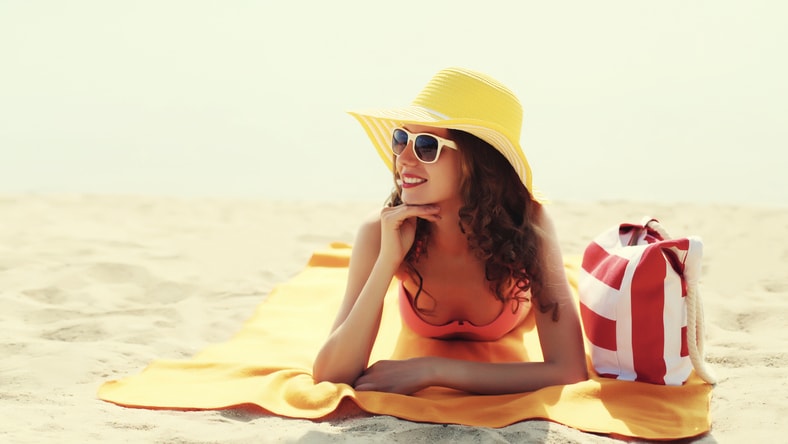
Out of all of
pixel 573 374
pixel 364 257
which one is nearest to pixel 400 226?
pixel 364 257

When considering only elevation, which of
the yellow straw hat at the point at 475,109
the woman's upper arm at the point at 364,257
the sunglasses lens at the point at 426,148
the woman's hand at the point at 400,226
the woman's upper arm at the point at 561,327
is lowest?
the woman's upper arm at the point at 561,327

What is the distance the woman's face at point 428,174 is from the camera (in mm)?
3006

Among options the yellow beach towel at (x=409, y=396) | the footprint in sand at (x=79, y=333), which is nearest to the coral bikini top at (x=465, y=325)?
the yellow beach towel at (x=409, y=396)

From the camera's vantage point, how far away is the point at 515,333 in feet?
12.8

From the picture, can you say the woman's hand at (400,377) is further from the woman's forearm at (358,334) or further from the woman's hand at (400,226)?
the woman's hand at (400,226)

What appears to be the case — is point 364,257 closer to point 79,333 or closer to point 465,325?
point 465,325

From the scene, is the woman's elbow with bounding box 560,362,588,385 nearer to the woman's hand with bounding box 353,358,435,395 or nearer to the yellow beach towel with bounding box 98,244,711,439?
the yellow beach towel with bounding box 98,244,711,439

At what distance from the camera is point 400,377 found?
3.05m

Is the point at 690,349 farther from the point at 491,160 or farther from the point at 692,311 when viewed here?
the point at 491,160

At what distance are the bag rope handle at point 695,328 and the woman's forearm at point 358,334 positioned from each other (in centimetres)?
117

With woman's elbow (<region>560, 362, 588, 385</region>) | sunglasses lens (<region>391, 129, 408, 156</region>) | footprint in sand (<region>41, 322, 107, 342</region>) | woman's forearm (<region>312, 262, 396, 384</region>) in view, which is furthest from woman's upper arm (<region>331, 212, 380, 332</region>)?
footprint in sand (<region>41, 322, 107, 342</region>)

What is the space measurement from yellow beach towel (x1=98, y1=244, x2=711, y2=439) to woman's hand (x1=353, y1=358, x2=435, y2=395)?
0.19 feet

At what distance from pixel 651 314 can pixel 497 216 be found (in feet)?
2.35

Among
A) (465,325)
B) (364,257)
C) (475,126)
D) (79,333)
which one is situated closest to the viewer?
(475,126)
